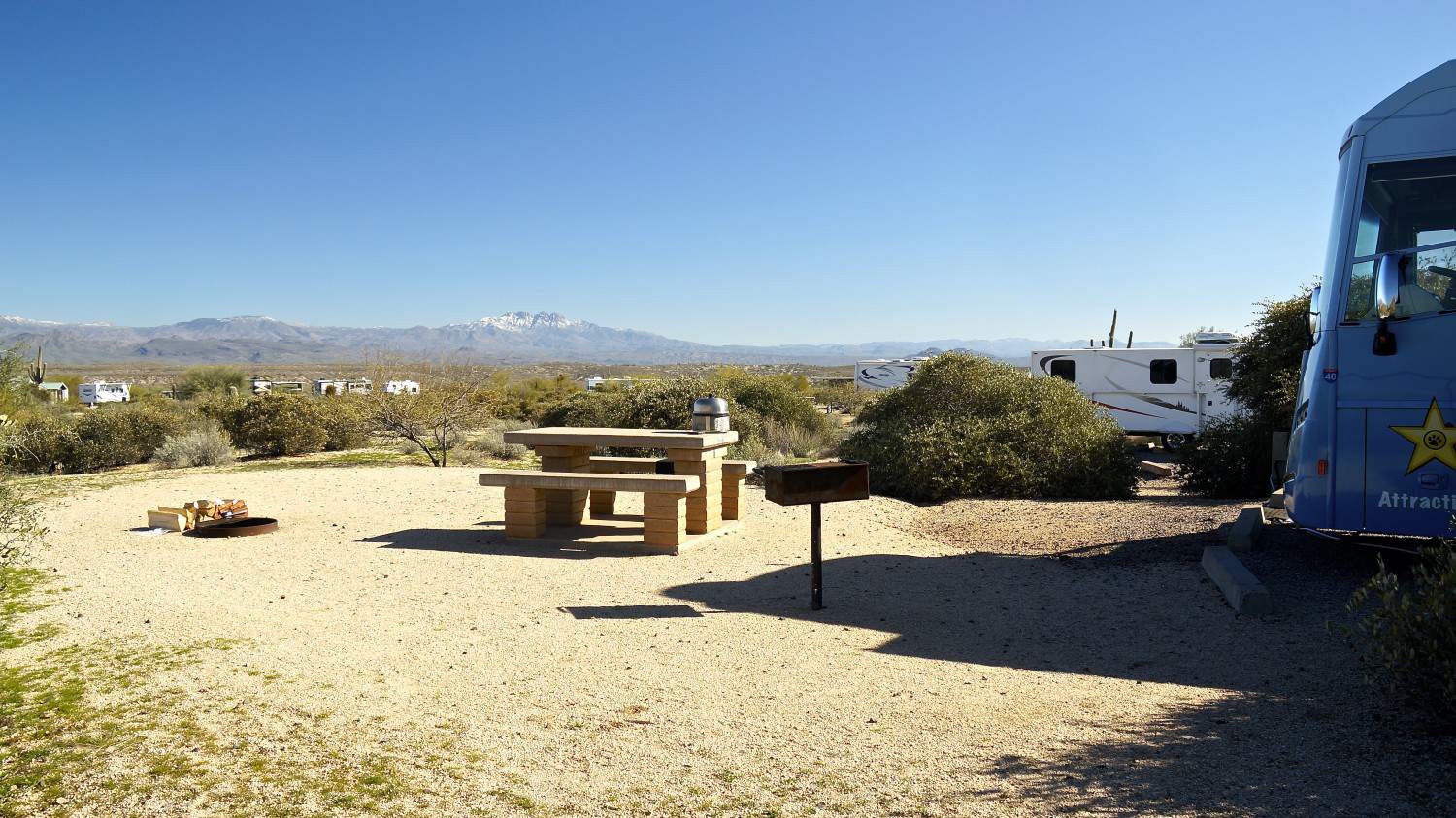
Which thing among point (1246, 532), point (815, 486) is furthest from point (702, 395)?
point (815, 486)

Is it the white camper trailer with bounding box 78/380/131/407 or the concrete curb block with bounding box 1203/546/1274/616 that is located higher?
the white camper trailer with bounding box 78/380/131/407

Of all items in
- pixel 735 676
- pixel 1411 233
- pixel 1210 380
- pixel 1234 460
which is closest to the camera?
pixel 735 676

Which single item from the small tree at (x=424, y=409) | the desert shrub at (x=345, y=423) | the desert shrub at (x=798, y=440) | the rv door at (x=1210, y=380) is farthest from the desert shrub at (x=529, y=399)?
the rv door at (x=1210, y=380)

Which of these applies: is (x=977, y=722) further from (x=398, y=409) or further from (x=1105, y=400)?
(x=1105, y=400)

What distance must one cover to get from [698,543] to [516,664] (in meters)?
3.66

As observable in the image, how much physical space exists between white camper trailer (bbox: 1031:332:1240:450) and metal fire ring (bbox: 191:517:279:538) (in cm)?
1526

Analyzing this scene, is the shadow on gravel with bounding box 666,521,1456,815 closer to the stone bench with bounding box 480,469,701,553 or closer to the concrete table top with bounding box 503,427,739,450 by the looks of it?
the stone bench with bounding box 480,469,701,553

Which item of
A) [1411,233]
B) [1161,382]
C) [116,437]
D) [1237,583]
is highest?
[1411,233]

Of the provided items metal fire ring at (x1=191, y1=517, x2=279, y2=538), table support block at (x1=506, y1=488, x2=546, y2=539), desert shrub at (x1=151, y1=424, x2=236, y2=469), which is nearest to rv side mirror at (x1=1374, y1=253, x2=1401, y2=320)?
table support block at (x1=506, y1=488, x2=546, y2=539)

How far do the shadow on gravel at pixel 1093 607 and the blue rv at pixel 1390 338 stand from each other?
75 centimetres

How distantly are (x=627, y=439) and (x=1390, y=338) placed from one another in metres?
5.92

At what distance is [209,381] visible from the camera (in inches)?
1624

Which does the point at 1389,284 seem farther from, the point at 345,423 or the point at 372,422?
the point at 345,423

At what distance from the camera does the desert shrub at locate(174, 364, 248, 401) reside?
3834cm
